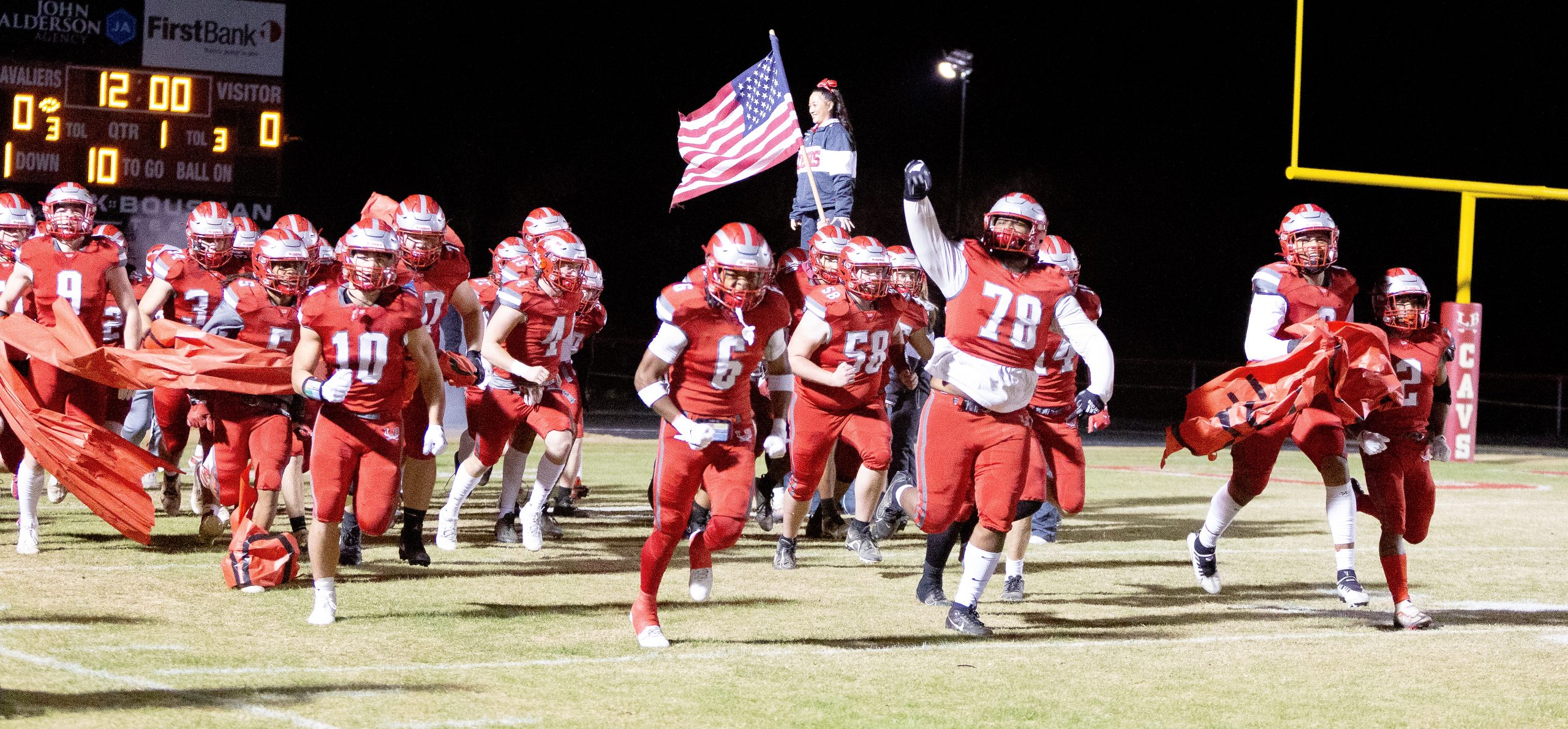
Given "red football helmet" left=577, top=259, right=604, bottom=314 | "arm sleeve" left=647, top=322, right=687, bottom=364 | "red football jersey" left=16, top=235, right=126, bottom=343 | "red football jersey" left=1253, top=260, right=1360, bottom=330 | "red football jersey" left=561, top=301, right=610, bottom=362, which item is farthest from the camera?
"red football jersey" left=561, top=301, right=610, bottom=362

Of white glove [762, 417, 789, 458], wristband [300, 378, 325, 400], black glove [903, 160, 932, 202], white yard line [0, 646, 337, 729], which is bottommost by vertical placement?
white yard line [0, 646, 337, 729]

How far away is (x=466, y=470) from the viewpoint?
10.4m

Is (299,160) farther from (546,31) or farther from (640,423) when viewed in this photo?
(640,423)

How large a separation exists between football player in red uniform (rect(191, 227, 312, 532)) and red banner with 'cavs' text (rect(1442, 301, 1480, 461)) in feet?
52.0

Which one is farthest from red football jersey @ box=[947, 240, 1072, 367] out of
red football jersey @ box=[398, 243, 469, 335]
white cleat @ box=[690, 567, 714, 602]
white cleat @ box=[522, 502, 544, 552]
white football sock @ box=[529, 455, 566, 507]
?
white cleat @ box=[522, 502, 544, 552]

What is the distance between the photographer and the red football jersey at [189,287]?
10203 millimetres

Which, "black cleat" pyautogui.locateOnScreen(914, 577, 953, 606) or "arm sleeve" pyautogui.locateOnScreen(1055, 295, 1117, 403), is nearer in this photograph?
"arm sleeve" pyautogui.locateOnScreen(1055, 295, 1117, 403)

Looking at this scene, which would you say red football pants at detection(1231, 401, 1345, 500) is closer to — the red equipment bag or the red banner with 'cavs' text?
the red equipment bag

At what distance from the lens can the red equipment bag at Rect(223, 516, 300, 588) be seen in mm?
8305

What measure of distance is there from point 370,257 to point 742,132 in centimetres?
420

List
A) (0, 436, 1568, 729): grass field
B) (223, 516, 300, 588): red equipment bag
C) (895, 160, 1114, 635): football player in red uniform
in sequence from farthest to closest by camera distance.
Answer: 1. (223, 516, 300, 588): red equipment bag
2. (895, 160, 1114, 635): football player in red uniform
3. (0, 436, 1568, 729): grass field

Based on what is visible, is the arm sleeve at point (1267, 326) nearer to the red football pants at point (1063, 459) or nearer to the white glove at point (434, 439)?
the red football pants at point (1063, 459)

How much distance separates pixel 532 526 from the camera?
33.8ft

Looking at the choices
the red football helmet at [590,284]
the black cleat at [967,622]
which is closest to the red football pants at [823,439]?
the red football helmet at [590,284]
